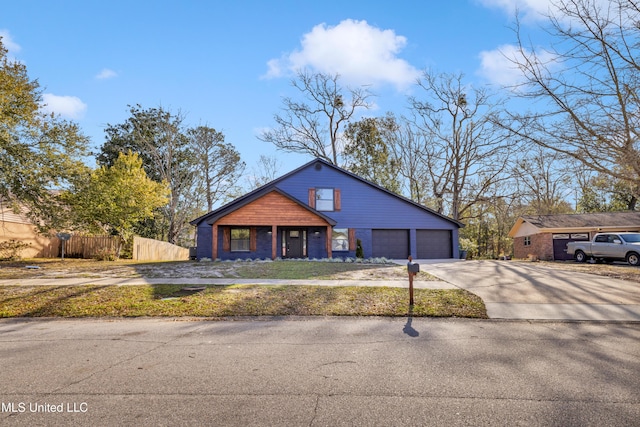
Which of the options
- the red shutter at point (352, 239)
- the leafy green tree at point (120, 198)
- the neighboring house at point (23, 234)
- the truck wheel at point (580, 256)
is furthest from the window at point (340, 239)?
the neighboring house at point (23, 234)

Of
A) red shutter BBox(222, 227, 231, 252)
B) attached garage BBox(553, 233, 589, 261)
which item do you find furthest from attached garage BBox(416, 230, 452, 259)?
red shutter BBox(222, 227, 231, 252)

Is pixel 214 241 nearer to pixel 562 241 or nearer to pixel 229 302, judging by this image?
pixel 229 302

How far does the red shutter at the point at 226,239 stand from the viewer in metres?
21.4

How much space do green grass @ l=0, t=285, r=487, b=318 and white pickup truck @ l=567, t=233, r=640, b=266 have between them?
1478 centimetres

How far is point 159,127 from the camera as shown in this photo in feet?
109

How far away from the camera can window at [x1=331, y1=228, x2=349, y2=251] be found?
22.3m

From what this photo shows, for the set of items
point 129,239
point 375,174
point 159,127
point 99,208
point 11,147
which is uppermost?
point 159,127

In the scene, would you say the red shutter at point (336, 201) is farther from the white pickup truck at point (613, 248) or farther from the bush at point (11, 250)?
the bush at point (11, 250)

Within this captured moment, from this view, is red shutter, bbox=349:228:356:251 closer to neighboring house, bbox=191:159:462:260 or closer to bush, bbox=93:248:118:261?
neighboring house, bbox=191:159:462:260

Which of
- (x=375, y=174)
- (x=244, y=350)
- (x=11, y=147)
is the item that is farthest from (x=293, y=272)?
(x=375, y=174)

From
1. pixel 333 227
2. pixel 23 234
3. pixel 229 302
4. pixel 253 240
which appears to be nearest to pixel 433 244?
pixel 333 227

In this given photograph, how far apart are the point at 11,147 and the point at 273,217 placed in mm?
11548

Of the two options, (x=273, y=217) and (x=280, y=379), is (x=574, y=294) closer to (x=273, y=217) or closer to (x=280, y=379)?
(x=280, y=379)

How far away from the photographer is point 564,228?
2678 centimetres
